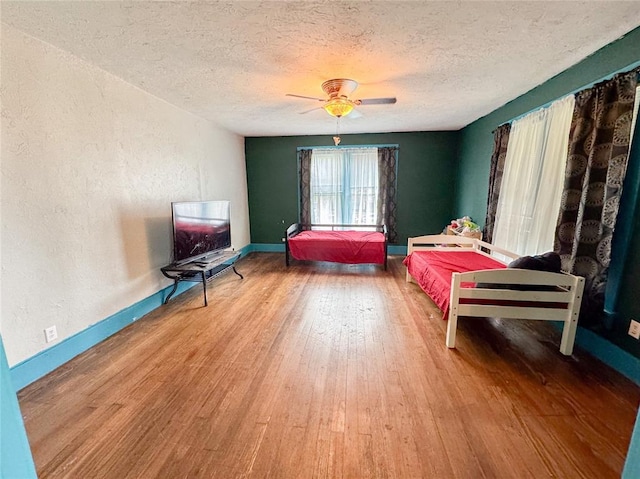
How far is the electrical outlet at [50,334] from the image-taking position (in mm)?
2035

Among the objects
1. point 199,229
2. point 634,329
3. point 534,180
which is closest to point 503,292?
point 634,329

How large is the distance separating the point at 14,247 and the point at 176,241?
1306 millimetres

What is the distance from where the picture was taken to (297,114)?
3.86 m

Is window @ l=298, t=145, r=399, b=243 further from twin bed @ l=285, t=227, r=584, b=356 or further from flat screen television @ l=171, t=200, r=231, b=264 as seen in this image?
twin bed @ l=285, t=227, r=584, b=356

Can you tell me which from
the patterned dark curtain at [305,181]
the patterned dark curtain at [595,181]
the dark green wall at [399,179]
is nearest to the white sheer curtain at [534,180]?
the patterned dark curtain at [595,181]

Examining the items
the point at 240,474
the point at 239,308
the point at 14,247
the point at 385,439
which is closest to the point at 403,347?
the point at 385,439

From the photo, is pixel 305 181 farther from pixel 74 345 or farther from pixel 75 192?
pixel 74 345

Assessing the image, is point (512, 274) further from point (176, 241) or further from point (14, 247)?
point (14, 247)

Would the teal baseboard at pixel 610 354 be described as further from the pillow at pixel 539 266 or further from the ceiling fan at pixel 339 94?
the ceiling fan at pixel 339 94

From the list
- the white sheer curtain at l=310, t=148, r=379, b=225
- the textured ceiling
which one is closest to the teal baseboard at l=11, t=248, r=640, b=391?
the textured ceiling

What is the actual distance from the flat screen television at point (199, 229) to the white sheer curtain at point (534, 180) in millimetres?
3670

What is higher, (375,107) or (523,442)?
(375,107)

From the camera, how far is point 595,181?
2090 millimetres

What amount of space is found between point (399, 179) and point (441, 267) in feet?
9.13
